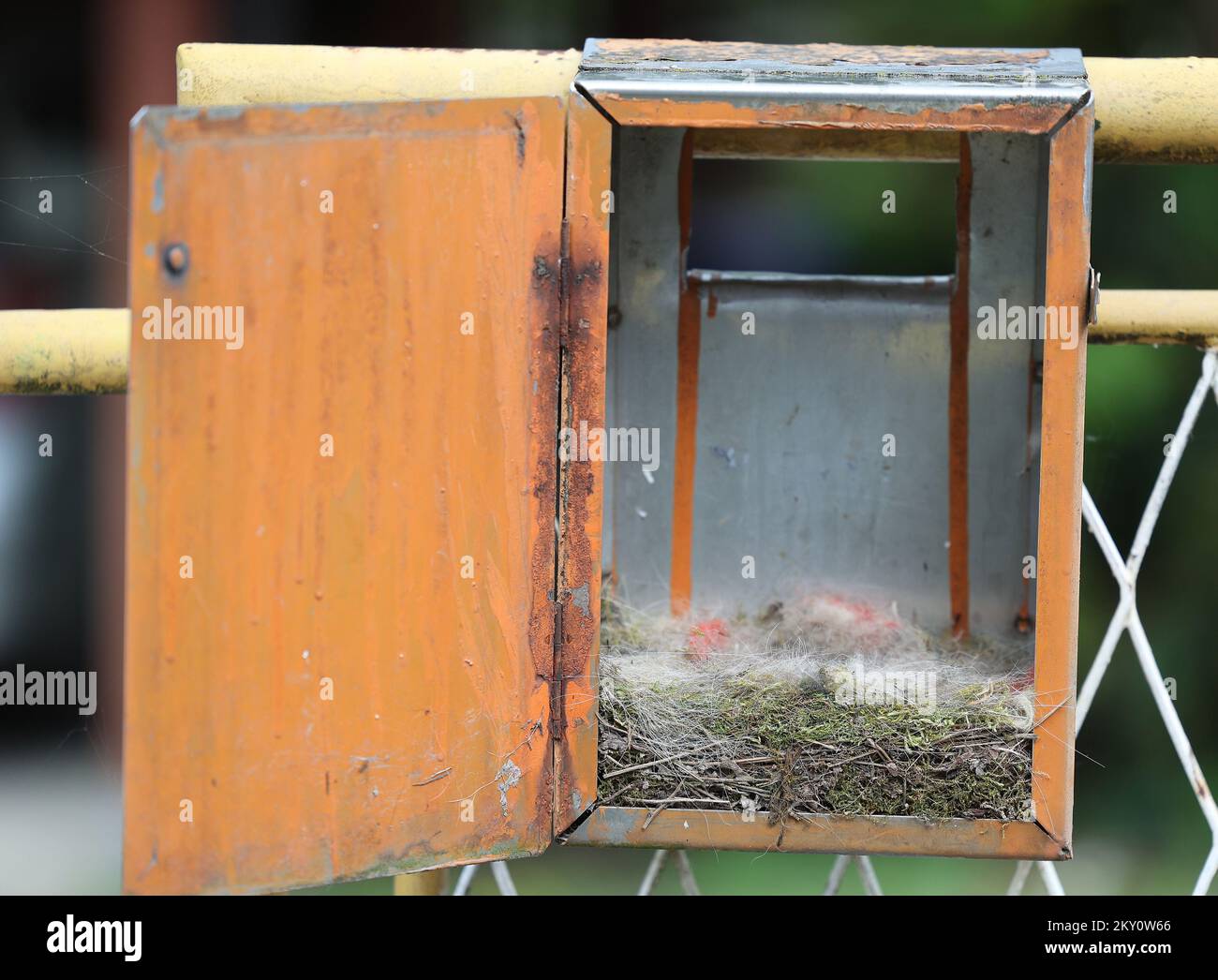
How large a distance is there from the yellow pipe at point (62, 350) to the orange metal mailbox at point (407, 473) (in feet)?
2.55

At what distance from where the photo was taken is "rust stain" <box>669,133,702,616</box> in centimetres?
Answer: 263

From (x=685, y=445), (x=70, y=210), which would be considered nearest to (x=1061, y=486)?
(x=685, y=445)

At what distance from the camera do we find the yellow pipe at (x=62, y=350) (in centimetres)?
215

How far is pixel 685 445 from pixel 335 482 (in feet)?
4.09

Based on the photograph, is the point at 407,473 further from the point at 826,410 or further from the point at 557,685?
the point at 826,410

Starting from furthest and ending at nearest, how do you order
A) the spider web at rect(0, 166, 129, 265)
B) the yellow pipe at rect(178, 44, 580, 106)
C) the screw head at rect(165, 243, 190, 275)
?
1. the spider web at rect(0, 166, 129, 265)
2. the yellow pipe at rect(178, 44, 580, 106)
3. the screw head at rect(165, 243, 190, 275)

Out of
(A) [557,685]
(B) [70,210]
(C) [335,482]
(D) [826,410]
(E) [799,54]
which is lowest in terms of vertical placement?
(A) [557,685]

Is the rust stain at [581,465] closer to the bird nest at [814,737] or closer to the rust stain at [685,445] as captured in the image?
the bird nest at [814,737]

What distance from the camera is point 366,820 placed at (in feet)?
5.06

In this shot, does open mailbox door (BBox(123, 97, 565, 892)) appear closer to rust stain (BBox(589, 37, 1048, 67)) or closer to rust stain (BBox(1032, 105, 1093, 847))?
rust stain (BBox(589, 37, 1048, 67))

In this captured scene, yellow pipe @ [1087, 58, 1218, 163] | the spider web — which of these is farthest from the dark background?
yellow pipe @ [1087, 58, 1218, 163]

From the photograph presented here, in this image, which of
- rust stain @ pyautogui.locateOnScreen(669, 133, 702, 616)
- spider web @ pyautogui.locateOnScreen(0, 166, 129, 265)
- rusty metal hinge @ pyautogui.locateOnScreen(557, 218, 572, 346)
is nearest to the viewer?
rusty metal hinge @ pyautogui.locateOnScreen(557, 218, 572, 346)

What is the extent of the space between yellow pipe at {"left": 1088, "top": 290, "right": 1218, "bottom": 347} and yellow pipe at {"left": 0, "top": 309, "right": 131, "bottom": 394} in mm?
1856

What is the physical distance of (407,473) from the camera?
1.53 m
